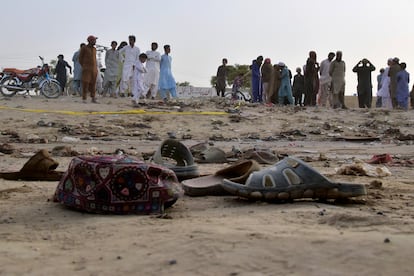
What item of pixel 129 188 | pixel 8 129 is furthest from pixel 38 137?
pixel 129 188

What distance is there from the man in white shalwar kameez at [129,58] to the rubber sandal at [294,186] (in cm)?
1286

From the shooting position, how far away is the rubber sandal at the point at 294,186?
10.7 feet

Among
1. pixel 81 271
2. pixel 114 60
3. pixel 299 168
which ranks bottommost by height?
pixel 81 271

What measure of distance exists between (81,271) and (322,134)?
927 centimetres

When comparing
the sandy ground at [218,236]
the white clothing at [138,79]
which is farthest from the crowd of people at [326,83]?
the sandy ground at [218,236]

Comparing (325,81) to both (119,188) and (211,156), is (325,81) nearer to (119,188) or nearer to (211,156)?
(211,156)

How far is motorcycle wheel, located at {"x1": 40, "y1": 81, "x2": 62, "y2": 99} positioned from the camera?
16.2 metres

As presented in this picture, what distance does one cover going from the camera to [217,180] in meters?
4.06

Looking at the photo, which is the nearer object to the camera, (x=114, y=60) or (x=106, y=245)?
(x=106, y=245)

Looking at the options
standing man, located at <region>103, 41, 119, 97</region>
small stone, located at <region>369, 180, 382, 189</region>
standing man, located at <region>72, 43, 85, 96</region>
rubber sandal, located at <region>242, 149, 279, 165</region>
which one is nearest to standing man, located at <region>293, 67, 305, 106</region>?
standing man, located at <region>103, 41, 119, 97</region>

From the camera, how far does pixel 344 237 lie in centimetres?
230

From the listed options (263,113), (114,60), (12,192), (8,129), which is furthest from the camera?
(114,60)

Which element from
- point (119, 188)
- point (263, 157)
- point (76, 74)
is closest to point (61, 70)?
point (76, 74)

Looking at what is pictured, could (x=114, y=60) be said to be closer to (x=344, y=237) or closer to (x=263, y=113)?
(x=263, y=113)
